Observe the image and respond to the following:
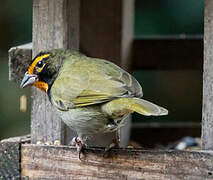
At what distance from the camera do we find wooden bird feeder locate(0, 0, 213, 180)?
3.36 meters

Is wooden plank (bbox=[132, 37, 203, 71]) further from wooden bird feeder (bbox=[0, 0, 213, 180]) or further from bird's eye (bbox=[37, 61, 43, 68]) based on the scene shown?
bird's eye (bbox=[37, 61, 43, 68])

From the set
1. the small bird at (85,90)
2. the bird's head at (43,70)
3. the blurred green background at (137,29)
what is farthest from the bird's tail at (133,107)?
the blurred green background at (137,29)

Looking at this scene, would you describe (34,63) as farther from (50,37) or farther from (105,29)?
(105,29)

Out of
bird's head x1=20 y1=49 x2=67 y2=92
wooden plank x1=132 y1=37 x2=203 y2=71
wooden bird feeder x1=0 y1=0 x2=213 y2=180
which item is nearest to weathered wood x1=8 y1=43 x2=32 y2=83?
wooden bird feeder x1=0 y1=0 x2=213 y2=180

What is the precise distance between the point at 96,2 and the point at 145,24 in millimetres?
3067

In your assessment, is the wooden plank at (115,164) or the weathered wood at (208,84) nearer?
the wooden plank at (115,164)

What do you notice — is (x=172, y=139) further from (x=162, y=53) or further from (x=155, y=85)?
(x=155, y=85)

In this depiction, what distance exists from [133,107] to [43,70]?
84 cm

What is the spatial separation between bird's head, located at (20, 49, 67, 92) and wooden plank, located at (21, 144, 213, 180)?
0.40m

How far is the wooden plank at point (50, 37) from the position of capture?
3.74m

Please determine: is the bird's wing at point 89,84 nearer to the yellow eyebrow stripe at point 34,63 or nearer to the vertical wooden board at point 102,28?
the yellow eyebrow stripe at point 34,63

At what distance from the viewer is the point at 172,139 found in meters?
5.71

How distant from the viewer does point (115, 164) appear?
3498 millimetres

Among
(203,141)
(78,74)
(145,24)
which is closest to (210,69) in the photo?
(203,141)
